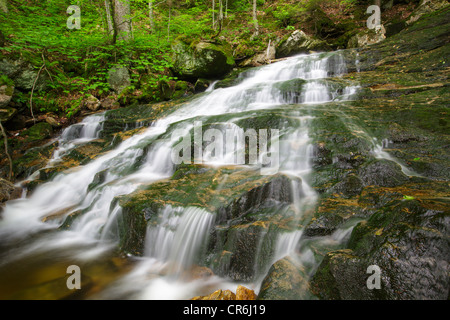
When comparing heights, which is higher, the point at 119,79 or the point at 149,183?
the point at 119,79

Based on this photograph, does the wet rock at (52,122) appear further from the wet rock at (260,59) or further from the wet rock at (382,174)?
the wet rock at (382,174)

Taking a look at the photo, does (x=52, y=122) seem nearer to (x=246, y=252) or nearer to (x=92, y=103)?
(x=92, y=103)

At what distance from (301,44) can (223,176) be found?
11.5 meters

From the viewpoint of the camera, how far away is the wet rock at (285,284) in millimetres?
2074

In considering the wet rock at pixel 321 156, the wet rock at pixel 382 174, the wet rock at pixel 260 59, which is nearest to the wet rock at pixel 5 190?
the wet rock at pixel 321 156

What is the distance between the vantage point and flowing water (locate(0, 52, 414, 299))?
2977 mm

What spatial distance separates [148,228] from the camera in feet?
11.7

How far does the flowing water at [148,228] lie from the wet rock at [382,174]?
0.58m

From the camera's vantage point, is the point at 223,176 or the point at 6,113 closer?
the point at 223,176

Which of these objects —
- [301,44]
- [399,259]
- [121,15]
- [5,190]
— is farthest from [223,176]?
[301,44]

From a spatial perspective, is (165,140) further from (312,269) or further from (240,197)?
(312,269)

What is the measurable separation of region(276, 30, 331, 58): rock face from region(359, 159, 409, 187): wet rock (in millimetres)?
11007

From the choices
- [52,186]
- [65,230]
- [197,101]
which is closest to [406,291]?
[65,230]

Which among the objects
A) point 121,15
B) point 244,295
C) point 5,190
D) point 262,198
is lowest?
point 244,295
